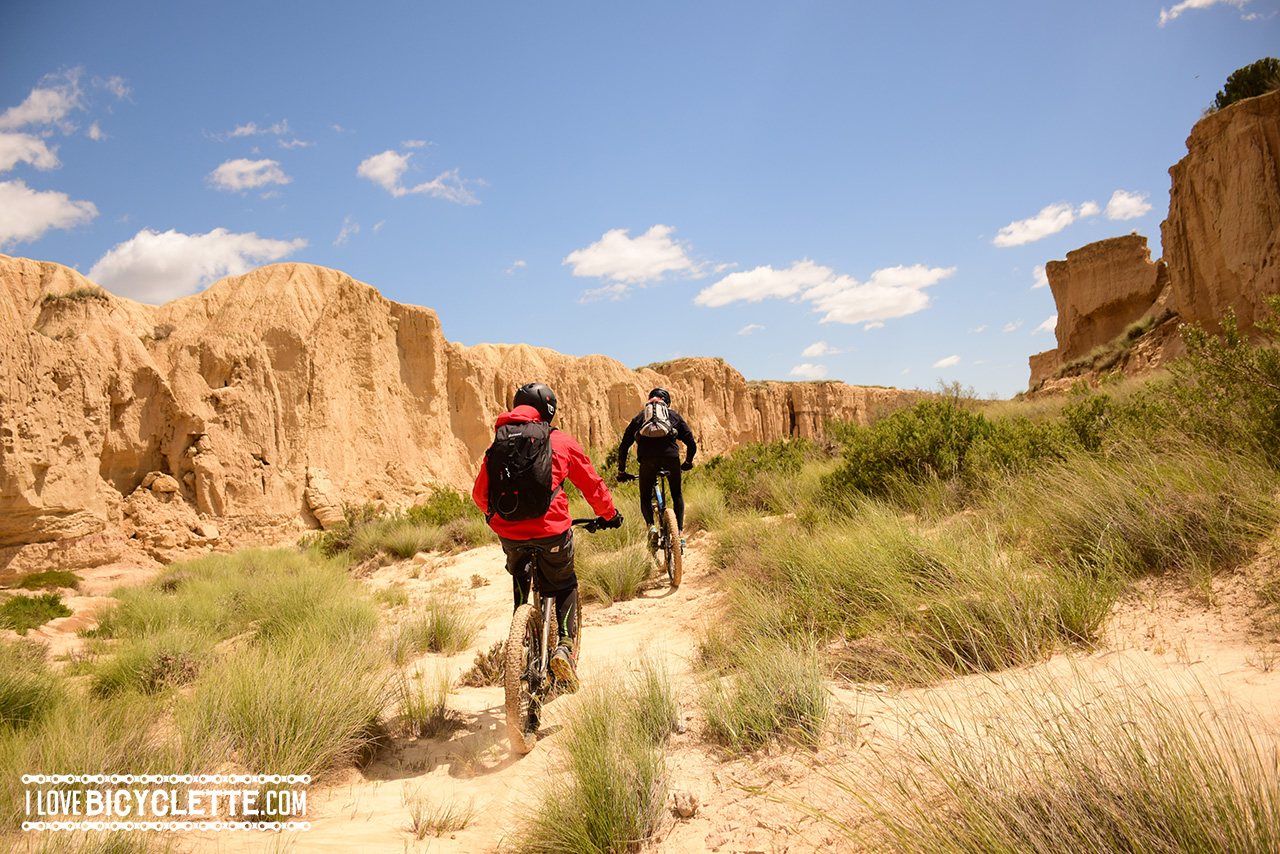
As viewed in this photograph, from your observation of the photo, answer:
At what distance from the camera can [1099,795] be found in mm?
1670

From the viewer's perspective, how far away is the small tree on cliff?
2123 centimetres

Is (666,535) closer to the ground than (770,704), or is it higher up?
higher up

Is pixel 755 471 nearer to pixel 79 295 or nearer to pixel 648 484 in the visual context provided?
pixel 648 484

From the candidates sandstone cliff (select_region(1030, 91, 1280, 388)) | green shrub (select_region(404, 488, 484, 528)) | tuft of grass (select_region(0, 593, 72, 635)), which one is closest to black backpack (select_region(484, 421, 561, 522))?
Answer: tuft of grass (select_region(0, 593, 72, 635))

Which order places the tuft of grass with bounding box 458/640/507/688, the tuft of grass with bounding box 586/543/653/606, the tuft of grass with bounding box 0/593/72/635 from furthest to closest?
the tuft of grass with bounding box 0/593/72/635
the tuft of grass with bounding box 586/543/653/606
the tuft of grass with bounding box 458/640/507/688

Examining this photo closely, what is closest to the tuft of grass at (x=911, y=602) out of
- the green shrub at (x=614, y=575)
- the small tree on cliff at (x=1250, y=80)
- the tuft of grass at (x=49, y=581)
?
the green shrub at (x=614, y=575)

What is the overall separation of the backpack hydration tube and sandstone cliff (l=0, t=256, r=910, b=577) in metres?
14.4

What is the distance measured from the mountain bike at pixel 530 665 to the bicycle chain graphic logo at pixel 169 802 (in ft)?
3.57

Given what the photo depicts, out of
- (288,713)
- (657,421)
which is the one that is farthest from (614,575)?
(288,713)

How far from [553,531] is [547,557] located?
200 millimetres

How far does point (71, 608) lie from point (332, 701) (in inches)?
392

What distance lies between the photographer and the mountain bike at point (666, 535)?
6809 mm

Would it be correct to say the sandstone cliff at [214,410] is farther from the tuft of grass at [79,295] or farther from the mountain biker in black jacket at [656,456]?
the mountain biker in black jacket at [656,456]

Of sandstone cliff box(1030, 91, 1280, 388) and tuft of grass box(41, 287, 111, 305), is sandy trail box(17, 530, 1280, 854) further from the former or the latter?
tuft of grass box(41, 287, 111, 305)
